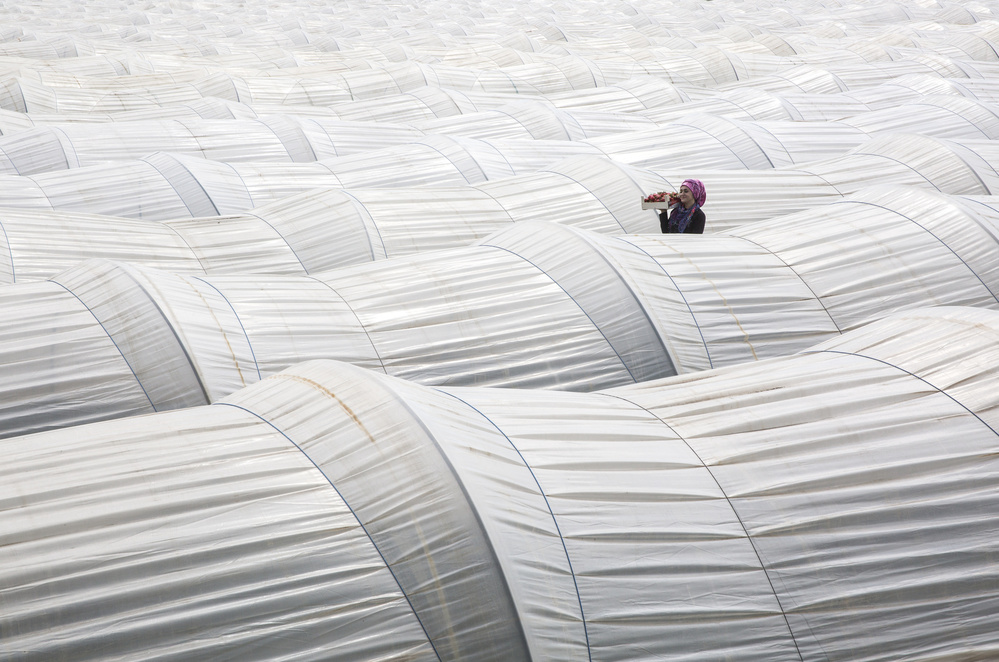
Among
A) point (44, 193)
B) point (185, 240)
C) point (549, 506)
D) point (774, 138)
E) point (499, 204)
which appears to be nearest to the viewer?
point (549, 506)

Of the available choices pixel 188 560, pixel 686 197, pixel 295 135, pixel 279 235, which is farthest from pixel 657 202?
pixel 295 135

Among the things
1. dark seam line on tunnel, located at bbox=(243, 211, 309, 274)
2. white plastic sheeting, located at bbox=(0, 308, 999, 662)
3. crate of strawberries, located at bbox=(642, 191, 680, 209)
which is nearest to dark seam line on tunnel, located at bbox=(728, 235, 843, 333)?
crate of strawberries, located at bbox=(642, 191, 680, 209)

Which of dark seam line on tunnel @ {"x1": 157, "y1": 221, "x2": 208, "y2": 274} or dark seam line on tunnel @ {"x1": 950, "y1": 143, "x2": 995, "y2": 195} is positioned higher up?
dark seam line on tunnel @ {"x1": 950, "y1": 143, "x2": 995, "y2": 195}

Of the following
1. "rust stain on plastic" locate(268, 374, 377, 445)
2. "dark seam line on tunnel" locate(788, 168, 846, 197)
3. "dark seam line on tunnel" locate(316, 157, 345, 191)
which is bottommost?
"dark seam line on tunnel" locate(316, 157, 345, 191)

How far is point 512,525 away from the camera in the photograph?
4.82m

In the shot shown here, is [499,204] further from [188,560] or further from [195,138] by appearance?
[188,560]

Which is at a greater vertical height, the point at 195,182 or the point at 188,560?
the point at 188,560

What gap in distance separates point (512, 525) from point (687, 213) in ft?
21.3

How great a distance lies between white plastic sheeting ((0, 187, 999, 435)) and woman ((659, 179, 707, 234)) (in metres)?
0.51

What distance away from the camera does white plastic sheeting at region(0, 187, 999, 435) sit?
24.7 feet

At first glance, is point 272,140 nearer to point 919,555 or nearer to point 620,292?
point 620,292

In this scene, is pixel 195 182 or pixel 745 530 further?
pixel 195 182

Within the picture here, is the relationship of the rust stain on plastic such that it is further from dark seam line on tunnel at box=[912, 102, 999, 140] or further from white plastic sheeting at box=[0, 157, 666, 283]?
dark seam line on tunnel at box=[912, 102, 999, 140]

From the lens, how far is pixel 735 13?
3803 cm
